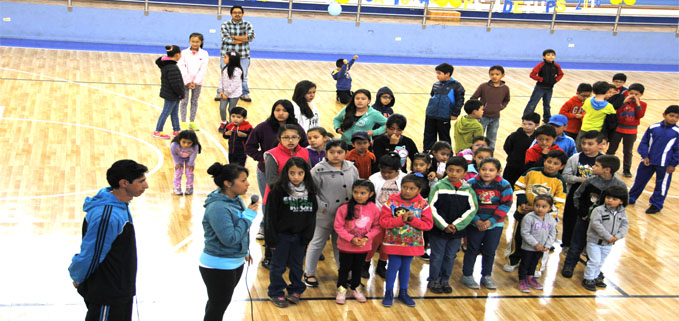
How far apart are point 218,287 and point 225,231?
1.39 ft

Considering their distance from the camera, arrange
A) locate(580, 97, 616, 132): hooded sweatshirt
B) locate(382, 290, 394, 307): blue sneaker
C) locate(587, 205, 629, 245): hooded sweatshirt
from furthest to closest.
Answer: locate(580, 97, 616, 132): hooded sweatshirt
locate(587, 205, 629, 245): hooded sweatshirt
locate(382, 290, 394, 307): blue sneaker

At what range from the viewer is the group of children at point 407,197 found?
5.38 metres

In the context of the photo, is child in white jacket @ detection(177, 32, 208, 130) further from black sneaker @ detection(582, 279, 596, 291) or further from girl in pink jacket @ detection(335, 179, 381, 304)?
black sneaker @ detection(582, 279, 596, 291)

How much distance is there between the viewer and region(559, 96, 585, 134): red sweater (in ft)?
30.1

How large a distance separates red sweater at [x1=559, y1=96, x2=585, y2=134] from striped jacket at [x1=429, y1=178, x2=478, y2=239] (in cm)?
413

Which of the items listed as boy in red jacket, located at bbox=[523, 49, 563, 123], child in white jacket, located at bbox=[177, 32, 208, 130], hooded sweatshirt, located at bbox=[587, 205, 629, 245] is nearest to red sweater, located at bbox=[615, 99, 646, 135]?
boy in red jacket, located at bbox=[523, 49, 563, 123]

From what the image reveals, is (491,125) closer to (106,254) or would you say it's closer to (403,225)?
(403,225)

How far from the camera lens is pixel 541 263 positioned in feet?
20.7

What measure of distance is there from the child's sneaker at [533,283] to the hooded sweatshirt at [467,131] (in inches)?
82.3

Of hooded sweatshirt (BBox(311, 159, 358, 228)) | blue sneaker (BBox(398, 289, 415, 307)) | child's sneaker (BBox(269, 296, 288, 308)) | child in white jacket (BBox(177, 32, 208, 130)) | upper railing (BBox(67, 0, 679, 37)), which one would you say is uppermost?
upper railing (BBox(67, 0, 679, 37))

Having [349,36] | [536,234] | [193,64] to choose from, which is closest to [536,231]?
[536,234]

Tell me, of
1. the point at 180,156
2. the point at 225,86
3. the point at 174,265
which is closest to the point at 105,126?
the point at 225,86

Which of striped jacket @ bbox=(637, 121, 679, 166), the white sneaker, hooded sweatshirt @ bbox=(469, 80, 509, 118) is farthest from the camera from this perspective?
hooded sweatshirt @ bbox=(469, 80, 509, 118)

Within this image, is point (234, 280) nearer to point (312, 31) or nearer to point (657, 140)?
point (657, 140)
